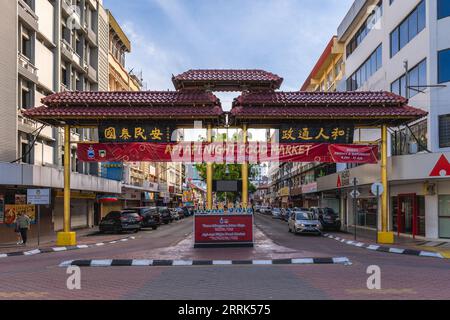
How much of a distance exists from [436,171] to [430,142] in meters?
2.86

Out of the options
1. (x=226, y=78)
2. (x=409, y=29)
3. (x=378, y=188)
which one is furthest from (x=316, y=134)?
(x=409, y=29)

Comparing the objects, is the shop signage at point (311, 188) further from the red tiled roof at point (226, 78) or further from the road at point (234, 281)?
the road at point (234, 281)

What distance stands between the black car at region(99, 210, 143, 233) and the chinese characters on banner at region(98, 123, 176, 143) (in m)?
11.9

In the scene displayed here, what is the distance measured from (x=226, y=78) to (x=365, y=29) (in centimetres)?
2172

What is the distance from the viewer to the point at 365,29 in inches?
1538

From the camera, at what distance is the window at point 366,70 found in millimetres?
34806

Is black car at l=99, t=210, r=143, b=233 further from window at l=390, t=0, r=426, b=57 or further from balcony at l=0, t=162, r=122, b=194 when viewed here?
window at l=390, t=0, r=426, b=57

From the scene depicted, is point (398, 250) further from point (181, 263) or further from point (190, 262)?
point (181, 263)

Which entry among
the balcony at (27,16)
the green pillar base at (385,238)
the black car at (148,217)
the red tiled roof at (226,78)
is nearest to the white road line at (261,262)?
the green pillar base at (385,238)

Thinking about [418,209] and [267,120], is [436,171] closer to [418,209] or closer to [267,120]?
[418,209]

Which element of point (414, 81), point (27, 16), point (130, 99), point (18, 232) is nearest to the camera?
point (130, 99)

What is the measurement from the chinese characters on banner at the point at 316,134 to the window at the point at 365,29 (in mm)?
16391

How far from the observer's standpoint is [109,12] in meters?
48.9

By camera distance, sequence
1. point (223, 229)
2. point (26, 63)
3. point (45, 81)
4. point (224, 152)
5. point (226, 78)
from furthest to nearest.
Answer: point (45, 81), point (26, 63), point (226, 78), point (224, 152), point (223, 229)
